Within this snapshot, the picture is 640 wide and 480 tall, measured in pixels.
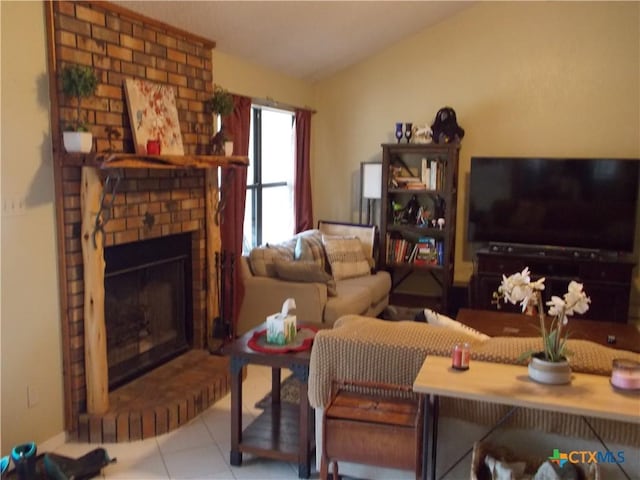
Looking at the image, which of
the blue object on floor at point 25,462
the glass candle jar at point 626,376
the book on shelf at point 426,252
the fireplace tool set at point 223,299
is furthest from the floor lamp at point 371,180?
the blue object on floor at point 25,462

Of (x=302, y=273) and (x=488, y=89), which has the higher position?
(x=488, y=89)

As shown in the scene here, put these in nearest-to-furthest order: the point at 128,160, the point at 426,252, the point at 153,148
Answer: the point at 128,160 < the point at 153,148 < the point at 426,252

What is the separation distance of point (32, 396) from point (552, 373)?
232 centimetres

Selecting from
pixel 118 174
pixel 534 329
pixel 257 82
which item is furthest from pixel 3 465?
pixel 257 82

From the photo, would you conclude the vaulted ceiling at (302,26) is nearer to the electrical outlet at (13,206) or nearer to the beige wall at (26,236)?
the beige wall at (26,236)

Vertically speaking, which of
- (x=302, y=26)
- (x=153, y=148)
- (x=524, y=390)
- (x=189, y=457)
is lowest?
(x=189, y=457)

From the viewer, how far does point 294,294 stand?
171 inches

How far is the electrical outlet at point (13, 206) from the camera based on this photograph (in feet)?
8.63

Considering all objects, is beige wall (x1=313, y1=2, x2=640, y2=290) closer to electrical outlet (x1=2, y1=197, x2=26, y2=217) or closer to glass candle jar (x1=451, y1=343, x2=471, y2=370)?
glass candle jar (x1=451, y1=343, x2=471, y2=370)

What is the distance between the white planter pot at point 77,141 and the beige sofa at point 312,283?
5.90ft

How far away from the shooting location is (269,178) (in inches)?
214

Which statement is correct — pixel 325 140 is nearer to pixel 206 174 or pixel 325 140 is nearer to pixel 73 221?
pixel 206 174

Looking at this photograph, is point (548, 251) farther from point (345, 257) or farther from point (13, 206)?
point (13, 206)

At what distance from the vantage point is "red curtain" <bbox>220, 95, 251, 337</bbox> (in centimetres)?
431
